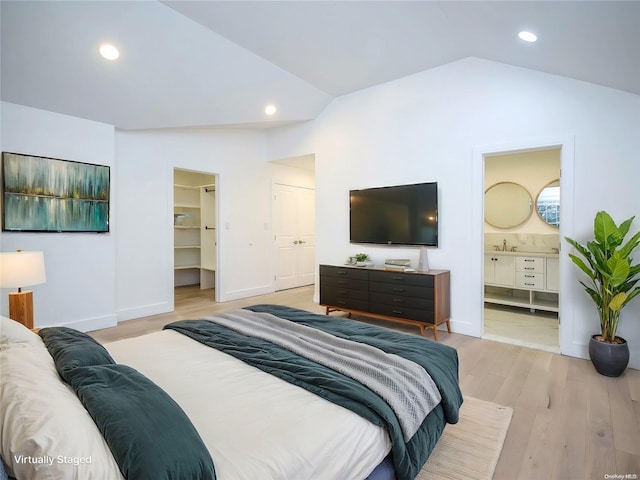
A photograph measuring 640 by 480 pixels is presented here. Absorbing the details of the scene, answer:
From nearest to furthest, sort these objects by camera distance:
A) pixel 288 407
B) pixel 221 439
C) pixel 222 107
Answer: pixel 221 439 → pixel 288 407 → pixel 222 107

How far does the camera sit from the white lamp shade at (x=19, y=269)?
2.26m

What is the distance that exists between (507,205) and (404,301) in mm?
2561

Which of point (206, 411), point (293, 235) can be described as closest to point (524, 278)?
point (293, 235)

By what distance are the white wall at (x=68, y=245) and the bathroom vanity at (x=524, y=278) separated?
506 cm

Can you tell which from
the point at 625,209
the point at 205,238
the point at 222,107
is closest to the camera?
the point at 625,209

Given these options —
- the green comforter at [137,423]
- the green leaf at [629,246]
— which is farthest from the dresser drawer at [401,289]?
the green comforter at [137,423]

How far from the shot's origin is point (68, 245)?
3.83 metres

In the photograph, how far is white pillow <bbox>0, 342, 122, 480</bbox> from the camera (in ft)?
2.66

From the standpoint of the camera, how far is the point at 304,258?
7152 mm

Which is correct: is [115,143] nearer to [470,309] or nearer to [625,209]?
[470,309]

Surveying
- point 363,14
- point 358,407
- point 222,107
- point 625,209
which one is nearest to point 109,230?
point 222,107

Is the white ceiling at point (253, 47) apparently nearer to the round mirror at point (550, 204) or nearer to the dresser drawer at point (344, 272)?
the round mirror at point (550, 204)

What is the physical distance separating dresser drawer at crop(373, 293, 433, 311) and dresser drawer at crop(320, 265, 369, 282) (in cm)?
29

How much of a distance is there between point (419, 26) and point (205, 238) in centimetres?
527
